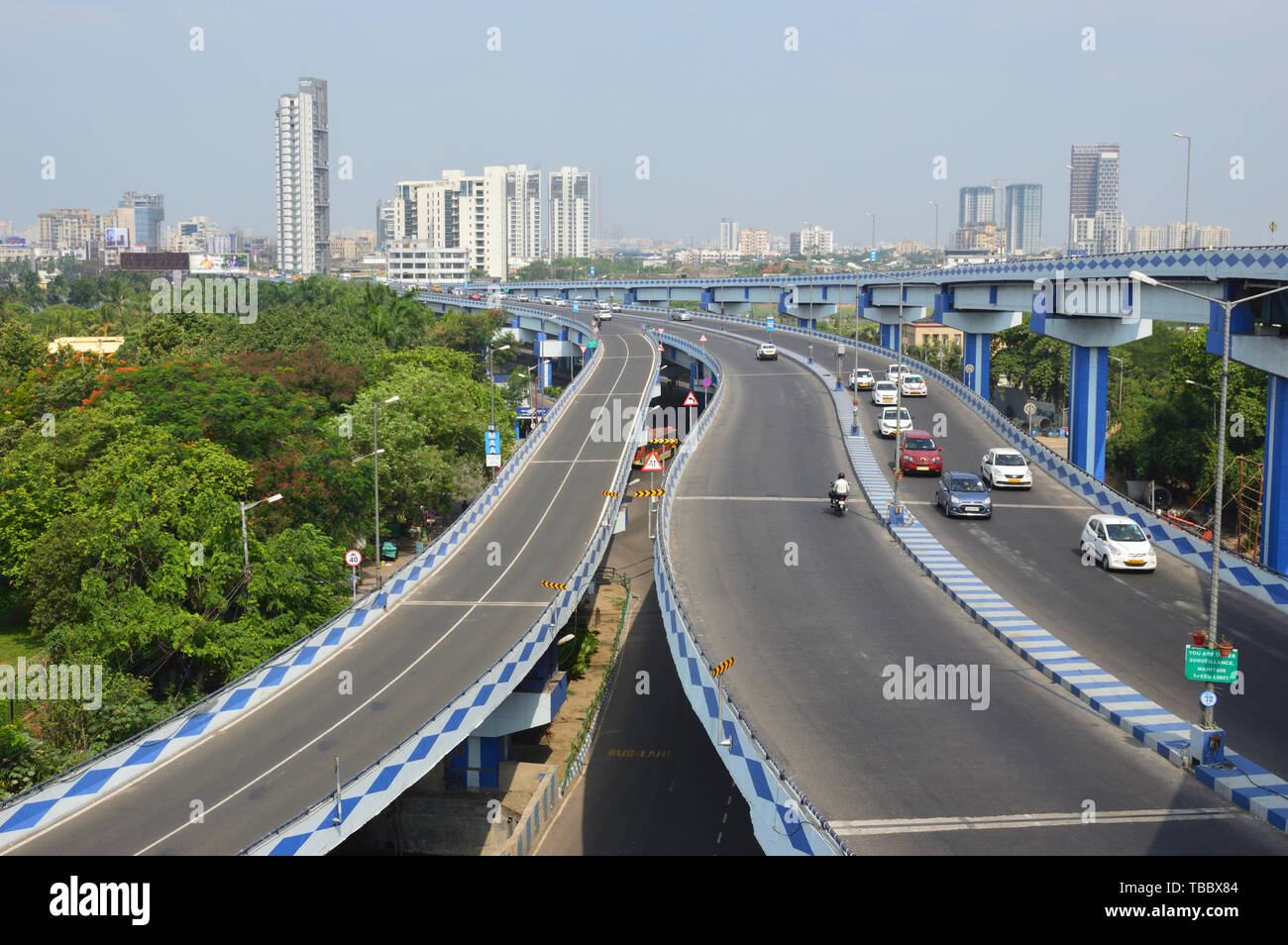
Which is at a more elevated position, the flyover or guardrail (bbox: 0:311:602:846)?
the flyover

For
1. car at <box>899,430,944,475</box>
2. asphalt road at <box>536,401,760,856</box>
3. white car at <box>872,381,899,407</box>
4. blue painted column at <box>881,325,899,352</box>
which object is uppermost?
blue painted column at <box>881,325,899,352</box>

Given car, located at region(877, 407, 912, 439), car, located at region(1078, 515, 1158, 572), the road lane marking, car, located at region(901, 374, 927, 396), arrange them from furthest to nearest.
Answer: car, located at region(901, 374, 927, 396)
car, located at region(877, 407, 912, 439)
car, located at region(1078, 515, 1158, 572)
the road lane marking

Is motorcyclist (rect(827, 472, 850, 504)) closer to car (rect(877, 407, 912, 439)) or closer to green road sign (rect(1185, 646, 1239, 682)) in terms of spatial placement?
car (rect(877, 407, 912, 439))

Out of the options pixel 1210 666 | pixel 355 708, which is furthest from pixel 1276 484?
pixel 355 708

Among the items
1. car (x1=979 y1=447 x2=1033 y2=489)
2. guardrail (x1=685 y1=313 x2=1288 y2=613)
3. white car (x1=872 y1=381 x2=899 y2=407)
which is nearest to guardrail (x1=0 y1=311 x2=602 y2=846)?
car (x1=979 y1=447 x2=1033 y2=489)

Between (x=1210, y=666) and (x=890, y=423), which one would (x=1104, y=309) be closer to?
(x=890, y=423)

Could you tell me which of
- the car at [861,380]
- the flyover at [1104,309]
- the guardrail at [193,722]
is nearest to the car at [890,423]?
the car at [861,380]
